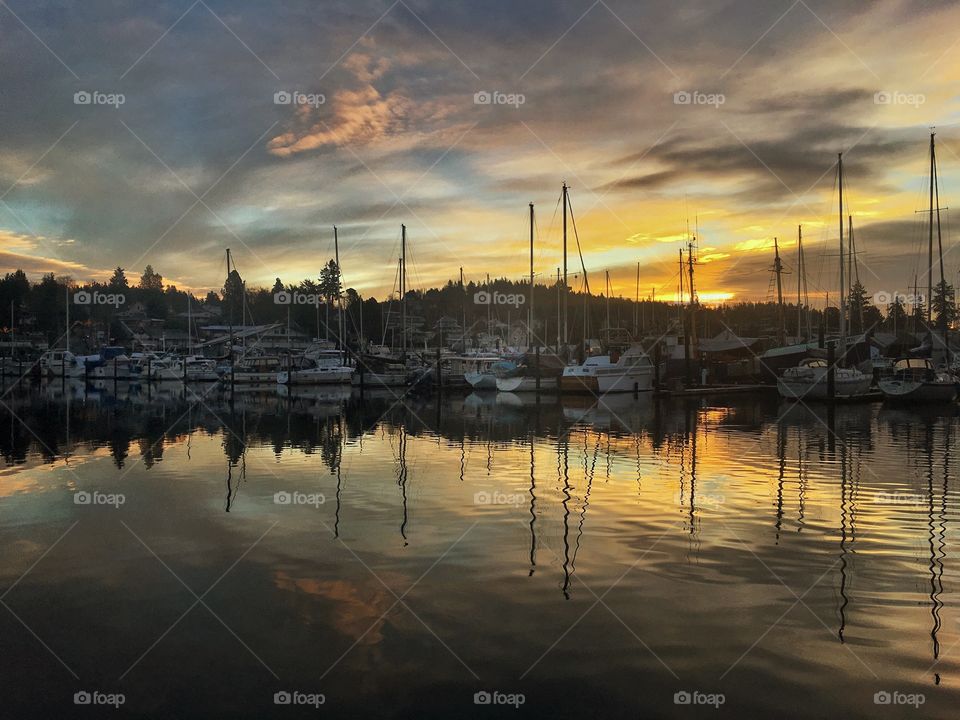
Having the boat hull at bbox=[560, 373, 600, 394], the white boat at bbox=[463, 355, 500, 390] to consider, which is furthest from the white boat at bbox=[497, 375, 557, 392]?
the white boat at bbox=[463, 355, 500, 390]

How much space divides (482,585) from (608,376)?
51528 mm

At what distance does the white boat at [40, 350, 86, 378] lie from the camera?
349 ft

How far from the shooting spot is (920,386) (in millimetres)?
49750

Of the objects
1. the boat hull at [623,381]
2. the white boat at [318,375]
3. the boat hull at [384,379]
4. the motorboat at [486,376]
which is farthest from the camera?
the white boat at [318,375]

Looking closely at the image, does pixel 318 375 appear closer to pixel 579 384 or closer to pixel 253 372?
pixel 253 372

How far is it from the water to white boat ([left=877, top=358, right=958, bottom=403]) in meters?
30.9

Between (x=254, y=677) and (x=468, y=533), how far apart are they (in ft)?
20.3

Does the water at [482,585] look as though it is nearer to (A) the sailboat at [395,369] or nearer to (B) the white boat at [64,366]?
(A) the sailboat at [395,369]

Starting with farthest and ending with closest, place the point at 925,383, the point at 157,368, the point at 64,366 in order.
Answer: the point at 64,366, the point at 157,368, the point at 925,383

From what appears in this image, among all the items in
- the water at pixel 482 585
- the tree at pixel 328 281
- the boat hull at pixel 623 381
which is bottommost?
the water at pixel 482 585

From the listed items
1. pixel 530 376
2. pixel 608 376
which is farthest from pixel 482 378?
pixel 608 376

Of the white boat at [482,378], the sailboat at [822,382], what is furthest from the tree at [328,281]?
the sailboat at [822,382]

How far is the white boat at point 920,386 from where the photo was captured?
4939cm

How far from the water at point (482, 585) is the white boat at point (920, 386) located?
101 feet
